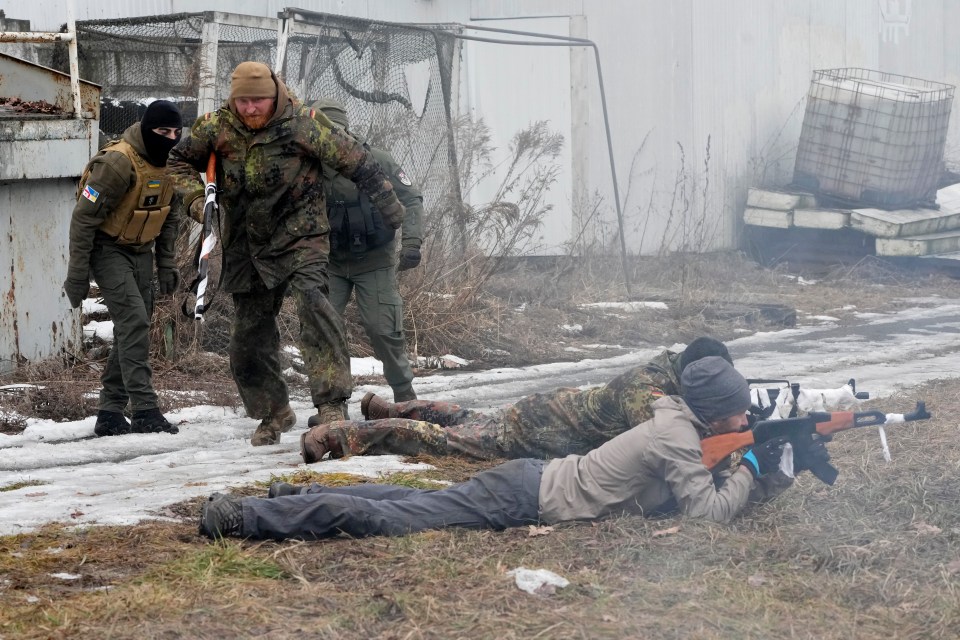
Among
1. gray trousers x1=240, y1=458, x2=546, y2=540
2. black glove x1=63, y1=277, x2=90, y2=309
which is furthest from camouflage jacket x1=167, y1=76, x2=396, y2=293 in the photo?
gray trousers x1=240, y1=458, x2=546, y2=540

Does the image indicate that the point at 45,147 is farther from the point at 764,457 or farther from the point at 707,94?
the point at 707,94

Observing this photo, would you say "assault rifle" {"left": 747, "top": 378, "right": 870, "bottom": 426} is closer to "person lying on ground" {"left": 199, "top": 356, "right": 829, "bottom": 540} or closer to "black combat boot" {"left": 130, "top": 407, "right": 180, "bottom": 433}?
"person lying on ground" {"left": 199, "top": 356, "right": 829, "bottom": 540}

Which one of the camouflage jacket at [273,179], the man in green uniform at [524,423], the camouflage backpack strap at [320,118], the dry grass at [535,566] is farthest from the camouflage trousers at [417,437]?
the camouflage backpack strap at [320,118]

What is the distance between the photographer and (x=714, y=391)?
462cm

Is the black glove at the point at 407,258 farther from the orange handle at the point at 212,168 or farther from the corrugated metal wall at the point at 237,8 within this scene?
the corrugated metal wall at the point at 237,8

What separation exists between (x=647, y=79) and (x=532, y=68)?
5.33ft

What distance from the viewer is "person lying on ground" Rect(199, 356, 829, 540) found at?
15.0 ft

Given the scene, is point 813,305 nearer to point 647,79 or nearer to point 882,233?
point 882,233

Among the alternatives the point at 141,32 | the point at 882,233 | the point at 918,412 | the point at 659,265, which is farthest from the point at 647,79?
the point at 918,412

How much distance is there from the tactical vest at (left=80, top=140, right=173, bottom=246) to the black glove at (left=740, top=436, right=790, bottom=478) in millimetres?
3717

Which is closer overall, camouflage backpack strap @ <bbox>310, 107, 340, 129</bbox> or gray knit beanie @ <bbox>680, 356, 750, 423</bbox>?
gray knit beanie @ <bbox>680, 356, 750, 423</bbox>

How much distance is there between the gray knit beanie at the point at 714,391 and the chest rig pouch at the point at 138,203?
3503 millimetres

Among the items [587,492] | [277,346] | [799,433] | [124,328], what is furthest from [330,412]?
[799,433]

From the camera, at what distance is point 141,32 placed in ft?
36.3
